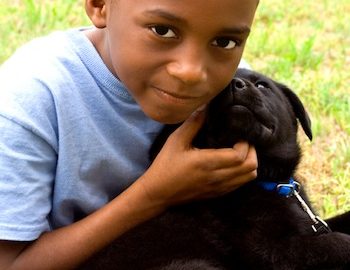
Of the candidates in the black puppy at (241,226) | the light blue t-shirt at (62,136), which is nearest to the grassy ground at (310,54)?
the black puppy at (241,226)

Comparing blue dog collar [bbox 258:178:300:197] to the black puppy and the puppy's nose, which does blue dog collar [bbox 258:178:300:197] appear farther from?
the puppy's nose

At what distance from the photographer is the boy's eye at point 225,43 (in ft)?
6.32

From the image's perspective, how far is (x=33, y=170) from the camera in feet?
7.03

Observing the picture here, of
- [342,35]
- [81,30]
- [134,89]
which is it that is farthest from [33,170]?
[342,35]

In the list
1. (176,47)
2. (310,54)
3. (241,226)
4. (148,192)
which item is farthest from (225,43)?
(310,54)

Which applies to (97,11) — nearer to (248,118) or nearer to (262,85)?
(248,118)

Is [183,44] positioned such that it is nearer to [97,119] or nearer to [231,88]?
[231,88]

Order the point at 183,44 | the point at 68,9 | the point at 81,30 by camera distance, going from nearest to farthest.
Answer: the point at 183,44, the point at 81,30, the point at 68,9

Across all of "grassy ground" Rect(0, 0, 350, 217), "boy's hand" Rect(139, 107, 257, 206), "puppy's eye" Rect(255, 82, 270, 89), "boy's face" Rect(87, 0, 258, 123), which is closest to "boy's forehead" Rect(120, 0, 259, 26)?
"boy's face" Rect(87, 0, 258, 123)

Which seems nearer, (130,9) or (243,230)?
(130,9)

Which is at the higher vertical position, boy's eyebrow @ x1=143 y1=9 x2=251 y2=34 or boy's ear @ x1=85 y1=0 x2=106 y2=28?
boy's eyebrow @ x1=143 y1=9 x2=251 y2=34

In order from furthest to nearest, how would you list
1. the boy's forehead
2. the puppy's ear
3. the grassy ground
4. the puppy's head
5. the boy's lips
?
the grassy ground
the puppy's ear
the puppy's head
the boy's lips
the boy's forehead

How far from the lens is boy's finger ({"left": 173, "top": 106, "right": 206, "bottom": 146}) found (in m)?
2.23

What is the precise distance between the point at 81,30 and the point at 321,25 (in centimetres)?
309
